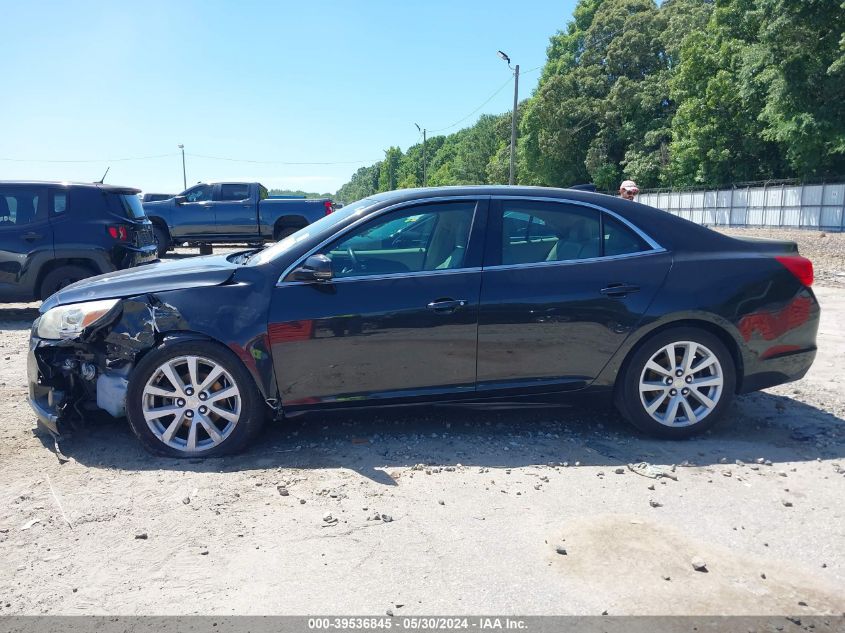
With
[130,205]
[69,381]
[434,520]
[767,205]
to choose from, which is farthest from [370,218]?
[767,205]

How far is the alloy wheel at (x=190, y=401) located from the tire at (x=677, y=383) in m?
2.58

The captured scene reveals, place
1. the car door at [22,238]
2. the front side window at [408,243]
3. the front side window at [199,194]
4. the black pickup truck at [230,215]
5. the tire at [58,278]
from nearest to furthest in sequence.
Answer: the front side window at [408,243], the car door at [22,238], the tire at [58,278], the black pickup truck at [230,215], the front side window at [199,194]

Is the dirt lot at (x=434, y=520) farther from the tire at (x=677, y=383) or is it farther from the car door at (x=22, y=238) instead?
the car door at (x=22, y=238)

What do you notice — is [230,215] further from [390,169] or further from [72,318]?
[390,169]

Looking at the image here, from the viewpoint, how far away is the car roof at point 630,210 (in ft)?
15.1

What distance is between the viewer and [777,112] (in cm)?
3359

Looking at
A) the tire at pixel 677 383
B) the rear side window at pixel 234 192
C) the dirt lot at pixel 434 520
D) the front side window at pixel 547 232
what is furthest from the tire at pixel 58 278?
the rear side window at pixel 234 192

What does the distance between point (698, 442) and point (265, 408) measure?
9.51 feet

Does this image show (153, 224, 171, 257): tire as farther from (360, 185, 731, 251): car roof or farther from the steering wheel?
the steering wheel

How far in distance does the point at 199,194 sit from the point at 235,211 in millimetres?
1310

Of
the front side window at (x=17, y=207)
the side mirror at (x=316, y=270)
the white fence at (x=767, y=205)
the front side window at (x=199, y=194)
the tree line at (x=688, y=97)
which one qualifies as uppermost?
the tree line at (x=688, y=97)

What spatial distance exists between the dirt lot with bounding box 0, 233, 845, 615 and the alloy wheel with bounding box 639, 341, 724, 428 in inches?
8.9

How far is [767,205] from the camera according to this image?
126 feet

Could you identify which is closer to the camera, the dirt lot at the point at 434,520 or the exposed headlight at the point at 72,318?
the dirt lot at the point at 434,520
